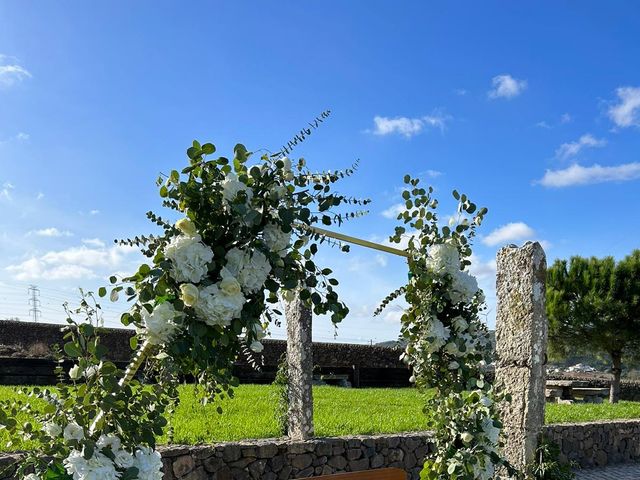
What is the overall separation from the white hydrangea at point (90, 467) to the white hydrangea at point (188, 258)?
640 millimetres

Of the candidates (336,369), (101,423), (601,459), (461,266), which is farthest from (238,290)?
(336,369)

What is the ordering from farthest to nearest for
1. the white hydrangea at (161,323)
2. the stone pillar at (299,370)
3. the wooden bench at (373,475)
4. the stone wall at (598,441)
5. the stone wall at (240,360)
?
the stone wall at (240,360) < the stone wall at (598,441) < the stone pillar at (299,370) < the wooden bench at (373,475) < the white hydrangea at (161,323)

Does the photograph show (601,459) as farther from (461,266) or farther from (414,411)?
(461,266)

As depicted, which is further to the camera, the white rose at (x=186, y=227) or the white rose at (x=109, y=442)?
the white rose at (x=186, y=227)

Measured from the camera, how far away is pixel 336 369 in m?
13.5

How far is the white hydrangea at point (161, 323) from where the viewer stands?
2.13 meters

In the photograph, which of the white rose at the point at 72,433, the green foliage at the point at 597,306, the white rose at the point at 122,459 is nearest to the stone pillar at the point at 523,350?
the white rose at the point at 122,459

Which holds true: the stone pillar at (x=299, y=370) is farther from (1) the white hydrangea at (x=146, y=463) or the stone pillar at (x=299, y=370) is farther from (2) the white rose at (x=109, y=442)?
(2) the white rose at (x=109, y=442)

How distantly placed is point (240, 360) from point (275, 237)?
7991 millimetres

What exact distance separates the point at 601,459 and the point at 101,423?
315 inches

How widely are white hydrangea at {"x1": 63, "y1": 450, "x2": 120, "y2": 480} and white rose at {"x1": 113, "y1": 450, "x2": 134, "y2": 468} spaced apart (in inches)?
1.6

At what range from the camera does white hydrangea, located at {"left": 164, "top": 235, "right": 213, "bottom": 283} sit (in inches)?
84.9

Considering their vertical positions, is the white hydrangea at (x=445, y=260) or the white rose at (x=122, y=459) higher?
the white hydrangea at (x=445, y=260)

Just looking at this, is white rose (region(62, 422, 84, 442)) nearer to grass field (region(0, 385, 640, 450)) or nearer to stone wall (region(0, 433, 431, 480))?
grass field (region(0, 385, 640, 450))
